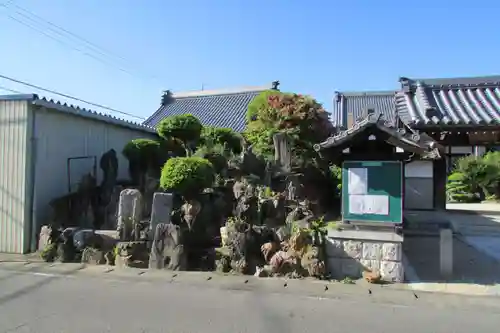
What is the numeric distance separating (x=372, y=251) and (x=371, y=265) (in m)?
0.30

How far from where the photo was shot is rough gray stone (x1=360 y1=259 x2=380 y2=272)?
8242 millimetres

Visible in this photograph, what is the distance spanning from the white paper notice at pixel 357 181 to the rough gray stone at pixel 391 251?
1217 millimetres

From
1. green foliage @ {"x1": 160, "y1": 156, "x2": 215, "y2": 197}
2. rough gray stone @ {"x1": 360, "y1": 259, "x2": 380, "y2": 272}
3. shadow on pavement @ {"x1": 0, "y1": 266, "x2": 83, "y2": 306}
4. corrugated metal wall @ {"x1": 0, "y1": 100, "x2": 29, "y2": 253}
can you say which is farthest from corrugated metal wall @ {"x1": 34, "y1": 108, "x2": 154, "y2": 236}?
rough gray stone @ {"x1": 360, "y1": 259, "x2": 380, "y2": 272}

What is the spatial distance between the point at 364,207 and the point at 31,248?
347 inches

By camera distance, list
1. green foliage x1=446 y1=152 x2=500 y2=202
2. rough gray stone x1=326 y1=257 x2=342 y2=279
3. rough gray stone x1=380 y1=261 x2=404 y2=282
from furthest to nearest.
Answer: green foliage x1=446 y1=152 x2=500 y2=202 → rough gray stone x1=326 y1=257 x2=342 y2=279 → rough gray stone x1=380 y1=261 x2=404 y2=282

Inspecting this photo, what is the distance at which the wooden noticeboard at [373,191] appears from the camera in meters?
8.27

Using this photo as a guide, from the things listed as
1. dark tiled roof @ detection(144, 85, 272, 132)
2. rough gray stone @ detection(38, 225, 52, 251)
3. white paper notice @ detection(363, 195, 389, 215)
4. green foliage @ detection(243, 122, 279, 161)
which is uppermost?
dark tiled roof @ detection(144, 85, 272, 132)

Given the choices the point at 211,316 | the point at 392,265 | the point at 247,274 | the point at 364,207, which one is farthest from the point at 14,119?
the point at 392,265

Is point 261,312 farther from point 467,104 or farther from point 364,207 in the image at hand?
point 467,104

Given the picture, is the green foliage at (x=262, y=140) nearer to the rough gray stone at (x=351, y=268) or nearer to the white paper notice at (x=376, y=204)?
the white paper notice at (x=376, y=204)

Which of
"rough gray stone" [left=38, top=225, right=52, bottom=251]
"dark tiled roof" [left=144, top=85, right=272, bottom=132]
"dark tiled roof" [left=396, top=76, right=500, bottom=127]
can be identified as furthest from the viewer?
"dark tiled roof" [left=144, top=85, right=272, bottom=132]

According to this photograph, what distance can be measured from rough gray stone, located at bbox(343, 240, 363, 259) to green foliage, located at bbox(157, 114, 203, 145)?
7.65 m

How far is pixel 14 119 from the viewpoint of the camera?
432 inches

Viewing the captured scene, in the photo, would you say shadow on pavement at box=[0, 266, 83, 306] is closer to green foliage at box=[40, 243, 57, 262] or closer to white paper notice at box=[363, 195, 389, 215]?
green foliage at box=[40, 243, 57, 262]
